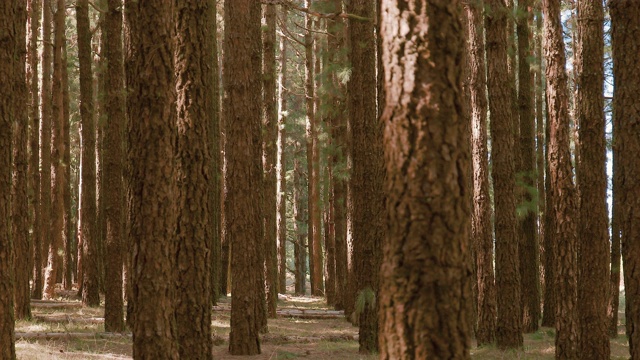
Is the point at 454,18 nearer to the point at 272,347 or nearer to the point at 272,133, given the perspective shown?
the point at 272,347

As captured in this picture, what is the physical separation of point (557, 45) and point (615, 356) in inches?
248

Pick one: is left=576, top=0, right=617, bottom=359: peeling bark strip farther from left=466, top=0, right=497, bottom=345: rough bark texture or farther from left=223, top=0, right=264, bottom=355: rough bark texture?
left=223, top=0, right=264, bottom=355: rough bark texture

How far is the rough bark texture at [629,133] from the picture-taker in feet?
24.3

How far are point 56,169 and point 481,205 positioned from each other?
45.8ft

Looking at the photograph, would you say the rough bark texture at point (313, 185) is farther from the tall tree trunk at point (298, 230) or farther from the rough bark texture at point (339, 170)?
the tall tree trunk at point (298, 230)

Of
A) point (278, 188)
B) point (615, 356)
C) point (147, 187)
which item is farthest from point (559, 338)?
point (278, 188)

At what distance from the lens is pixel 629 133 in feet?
25.2

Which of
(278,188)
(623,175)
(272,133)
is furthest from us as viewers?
(278,188)

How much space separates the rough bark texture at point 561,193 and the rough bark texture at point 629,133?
290cm

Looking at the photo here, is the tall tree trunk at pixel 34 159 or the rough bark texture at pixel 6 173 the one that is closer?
the rough bark texture at pixel 6 173

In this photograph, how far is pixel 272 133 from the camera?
1761cm

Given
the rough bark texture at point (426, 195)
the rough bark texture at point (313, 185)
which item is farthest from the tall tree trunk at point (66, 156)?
the rough bark texture at point (426, 195)

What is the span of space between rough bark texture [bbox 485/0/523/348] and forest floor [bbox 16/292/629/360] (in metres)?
0.72

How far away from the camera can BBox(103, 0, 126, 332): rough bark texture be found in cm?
1212
